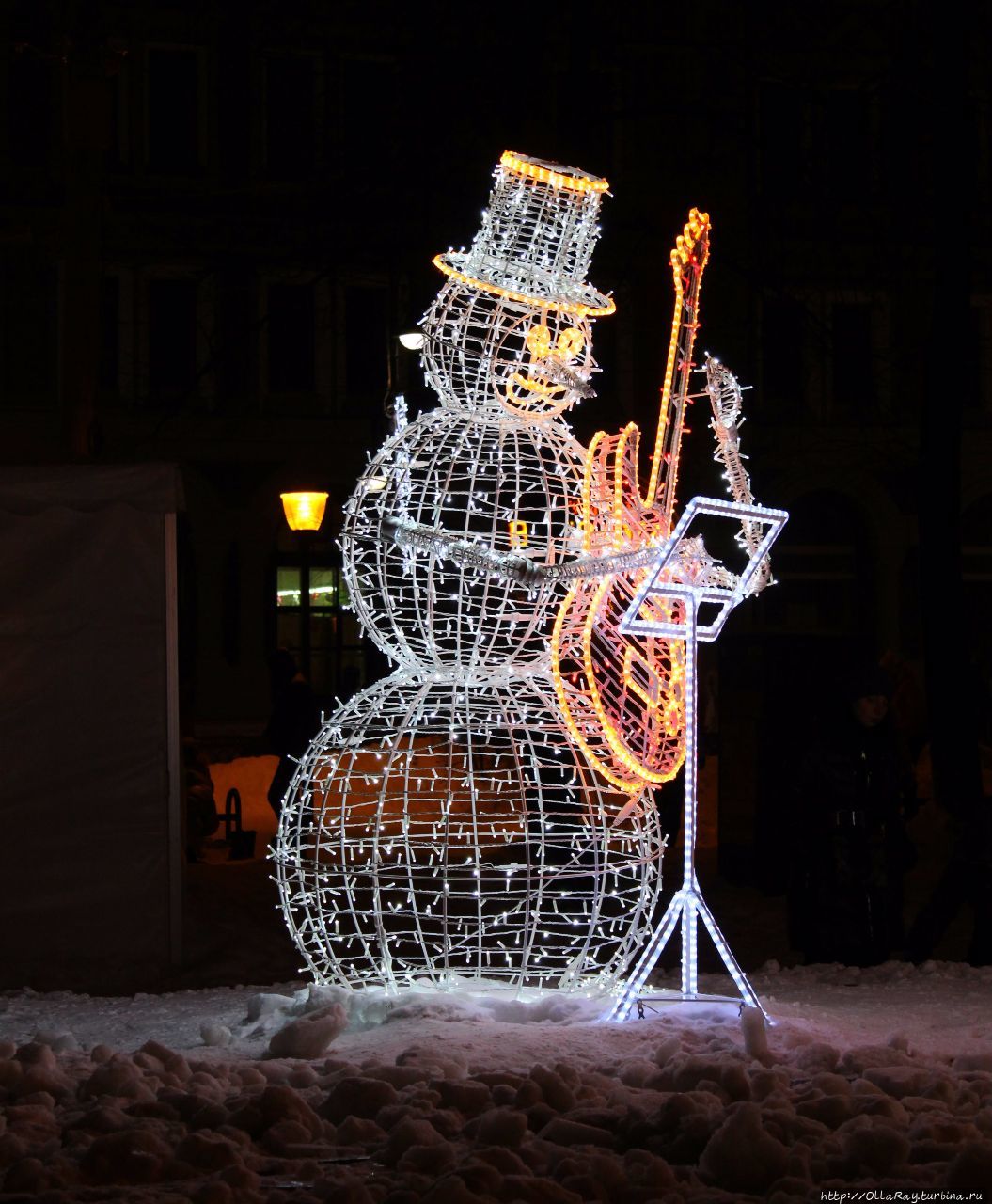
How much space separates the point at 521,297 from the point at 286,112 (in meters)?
18.0

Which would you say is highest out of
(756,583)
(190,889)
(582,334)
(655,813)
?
(582,334)

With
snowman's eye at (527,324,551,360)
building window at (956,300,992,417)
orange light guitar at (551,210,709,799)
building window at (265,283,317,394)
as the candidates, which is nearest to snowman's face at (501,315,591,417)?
snowman's eye at (527,324,551,360)

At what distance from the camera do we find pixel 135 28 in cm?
2400

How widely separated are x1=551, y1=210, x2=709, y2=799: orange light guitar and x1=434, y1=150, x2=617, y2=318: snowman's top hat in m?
0.33

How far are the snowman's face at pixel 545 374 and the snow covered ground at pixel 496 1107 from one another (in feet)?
6.34

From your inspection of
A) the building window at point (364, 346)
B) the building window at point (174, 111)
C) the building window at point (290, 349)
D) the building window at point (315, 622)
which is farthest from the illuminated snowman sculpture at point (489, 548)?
the building window at point (174, 111)

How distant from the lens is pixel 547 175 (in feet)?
19.2

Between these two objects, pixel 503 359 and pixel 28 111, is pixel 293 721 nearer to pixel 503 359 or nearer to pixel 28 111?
pixel 503 359

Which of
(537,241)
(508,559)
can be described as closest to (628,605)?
(508,559)

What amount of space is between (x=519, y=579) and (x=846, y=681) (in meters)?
2.47

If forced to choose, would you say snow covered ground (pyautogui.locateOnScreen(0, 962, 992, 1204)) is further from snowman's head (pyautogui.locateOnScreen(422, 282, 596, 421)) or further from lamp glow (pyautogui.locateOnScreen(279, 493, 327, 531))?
lamp glow (pyautogui.locateOnScreen(279, 493, 327, 531))

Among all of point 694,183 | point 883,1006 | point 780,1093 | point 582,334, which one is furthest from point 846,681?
point 694,183

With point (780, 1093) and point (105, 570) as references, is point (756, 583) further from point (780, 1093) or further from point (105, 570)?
point (105, 570)

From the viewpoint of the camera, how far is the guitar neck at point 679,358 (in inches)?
225
